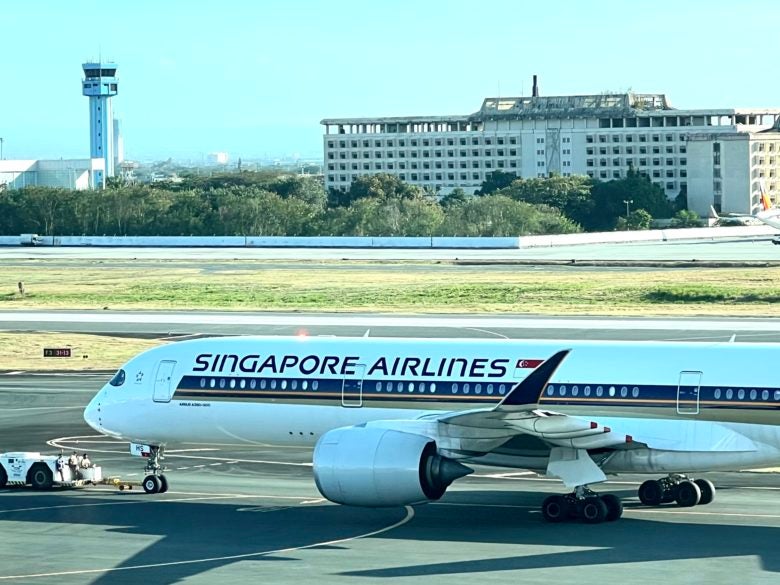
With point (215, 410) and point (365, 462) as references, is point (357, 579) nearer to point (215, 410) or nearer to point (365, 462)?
point (365, 462)

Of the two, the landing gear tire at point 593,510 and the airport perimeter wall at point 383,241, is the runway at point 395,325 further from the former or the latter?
the airport perimeter wall at point 383,241

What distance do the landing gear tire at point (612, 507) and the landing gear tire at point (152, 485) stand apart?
1148 centimetres

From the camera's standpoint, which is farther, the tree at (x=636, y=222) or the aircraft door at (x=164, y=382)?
the tree at (x=636, y=222)

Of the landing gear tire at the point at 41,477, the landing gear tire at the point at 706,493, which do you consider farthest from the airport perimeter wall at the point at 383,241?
the landing gear tire at the point at 706,493

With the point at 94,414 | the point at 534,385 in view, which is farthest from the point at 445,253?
the point at 534,385

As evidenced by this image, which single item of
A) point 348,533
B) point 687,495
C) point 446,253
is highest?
point 446,253

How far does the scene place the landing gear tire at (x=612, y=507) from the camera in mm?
32500

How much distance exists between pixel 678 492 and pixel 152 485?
13.1m

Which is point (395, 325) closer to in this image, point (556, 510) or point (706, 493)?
point (706, 493)

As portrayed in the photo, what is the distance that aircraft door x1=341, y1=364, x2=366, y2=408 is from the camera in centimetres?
3456

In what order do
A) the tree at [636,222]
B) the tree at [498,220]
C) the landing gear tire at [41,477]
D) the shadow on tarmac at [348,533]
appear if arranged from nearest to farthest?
the shadow on tarmac at [348,533], the landing gear tire at [41,477], the tree at [498,220], the tree at [636,222]

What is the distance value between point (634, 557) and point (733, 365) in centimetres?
585

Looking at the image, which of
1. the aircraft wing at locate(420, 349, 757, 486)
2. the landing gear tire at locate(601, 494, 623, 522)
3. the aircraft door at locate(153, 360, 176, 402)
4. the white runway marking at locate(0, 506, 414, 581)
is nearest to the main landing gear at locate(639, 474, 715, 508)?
the landing gear tire at locate(601, 494, 623, 522)

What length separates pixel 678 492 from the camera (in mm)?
34625
